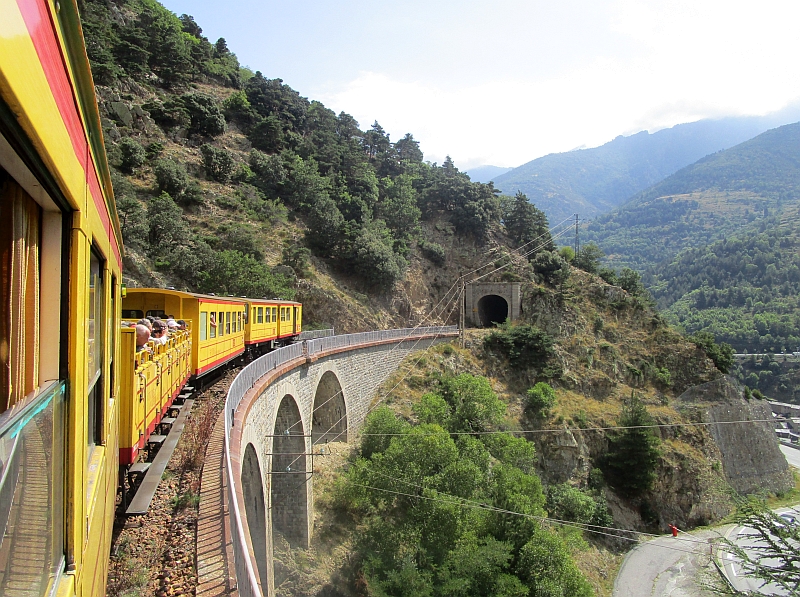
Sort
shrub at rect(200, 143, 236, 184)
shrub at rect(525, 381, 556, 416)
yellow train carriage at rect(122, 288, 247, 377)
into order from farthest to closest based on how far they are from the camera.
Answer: shrub at rect(200, 143, 236, 184) < shrub at rect(525, 381, 556, 416) < yellow train carriage at rect(122, 288, 247, 377)

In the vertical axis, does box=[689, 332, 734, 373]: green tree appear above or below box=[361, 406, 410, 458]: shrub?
above

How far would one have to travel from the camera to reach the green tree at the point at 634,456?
25953 mm

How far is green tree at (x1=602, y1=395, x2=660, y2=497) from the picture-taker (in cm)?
2595

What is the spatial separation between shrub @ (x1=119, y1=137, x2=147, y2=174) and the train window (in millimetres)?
31125

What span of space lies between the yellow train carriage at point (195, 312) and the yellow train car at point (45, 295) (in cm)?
824

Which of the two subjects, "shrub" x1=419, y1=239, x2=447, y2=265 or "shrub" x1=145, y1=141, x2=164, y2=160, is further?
"shrub" x1=419, y1=239, x2=447, y2=265

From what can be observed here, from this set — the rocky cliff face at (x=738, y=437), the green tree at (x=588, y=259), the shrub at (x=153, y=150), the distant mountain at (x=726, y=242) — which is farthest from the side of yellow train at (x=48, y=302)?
the distant mountain at (x=726, y=242)

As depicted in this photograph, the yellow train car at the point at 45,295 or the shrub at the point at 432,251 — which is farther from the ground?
the shrub at the point at 432,251

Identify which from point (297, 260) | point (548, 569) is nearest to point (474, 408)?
point (548, 569)

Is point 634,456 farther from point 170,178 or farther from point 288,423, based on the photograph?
point 170,178

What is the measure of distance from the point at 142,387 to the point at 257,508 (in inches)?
308

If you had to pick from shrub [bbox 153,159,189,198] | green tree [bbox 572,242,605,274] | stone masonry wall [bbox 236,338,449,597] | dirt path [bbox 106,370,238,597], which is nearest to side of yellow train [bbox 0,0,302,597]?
dirt path [bbox 106,370,238,597]

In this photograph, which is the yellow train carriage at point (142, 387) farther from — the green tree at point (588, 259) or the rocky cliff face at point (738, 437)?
the green tree at point (588, 259)

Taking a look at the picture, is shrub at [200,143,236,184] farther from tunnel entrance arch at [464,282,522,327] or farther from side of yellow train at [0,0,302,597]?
side of yellow train at [0,0,302,597]
